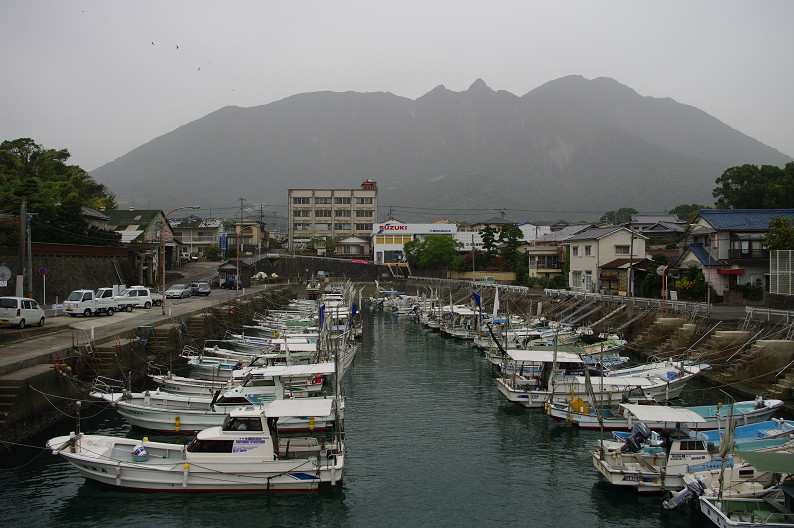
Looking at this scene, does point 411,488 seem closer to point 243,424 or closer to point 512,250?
point 243,424

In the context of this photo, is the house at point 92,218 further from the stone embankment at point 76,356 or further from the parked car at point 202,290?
the stone embankment at point 76,356

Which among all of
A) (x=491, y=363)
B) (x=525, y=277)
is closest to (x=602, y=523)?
(x=491, y=363)

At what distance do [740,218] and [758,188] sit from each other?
96.7ft

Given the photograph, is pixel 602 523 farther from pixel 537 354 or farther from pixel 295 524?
pixel 537 354

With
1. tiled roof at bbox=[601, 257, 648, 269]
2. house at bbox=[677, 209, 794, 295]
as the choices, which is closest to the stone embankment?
tiled roof at bbox=[601, 257, 648, 269]

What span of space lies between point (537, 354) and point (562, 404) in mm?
3624

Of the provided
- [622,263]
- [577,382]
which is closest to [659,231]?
[622,263]

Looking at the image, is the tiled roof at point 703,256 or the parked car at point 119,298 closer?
the parked car at point 119,298

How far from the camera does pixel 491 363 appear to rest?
36.2m

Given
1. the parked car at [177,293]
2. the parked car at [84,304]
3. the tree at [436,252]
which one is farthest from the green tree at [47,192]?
the tree at [436,252]

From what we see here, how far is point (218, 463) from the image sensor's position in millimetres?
17094

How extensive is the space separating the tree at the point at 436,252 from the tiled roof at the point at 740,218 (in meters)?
51.4

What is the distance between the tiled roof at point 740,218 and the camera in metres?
44.3

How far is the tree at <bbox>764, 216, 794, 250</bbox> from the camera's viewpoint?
40.0 meters
